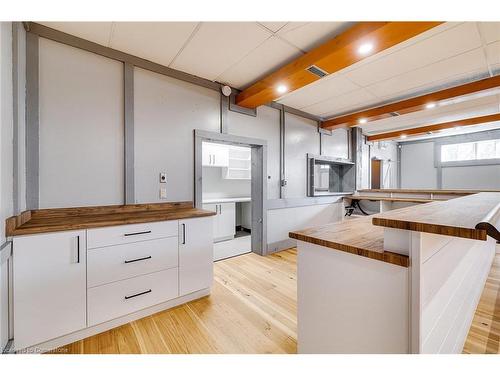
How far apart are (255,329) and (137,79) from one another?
275 cm

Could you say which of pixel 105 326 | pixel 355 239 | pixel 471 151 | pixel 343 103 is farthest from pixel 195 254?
pixel 471 151

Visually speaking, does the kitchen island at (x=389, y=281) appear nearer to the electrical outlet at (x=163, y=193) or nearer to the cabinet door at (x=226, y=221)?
the electrical outlet at (x=163, y=193)

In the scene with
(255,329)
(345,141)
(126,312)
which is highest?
(345,141)

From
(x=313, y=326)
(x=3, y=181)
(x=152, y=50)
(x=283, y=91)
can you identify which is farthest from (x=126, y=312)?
(x=283, y=91)

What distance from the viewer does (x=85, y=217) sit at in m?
1.98

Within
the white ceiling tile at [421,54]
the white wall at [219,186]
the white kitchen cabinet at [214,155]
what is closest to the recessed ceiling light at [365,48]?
the white ceiling tile at [421,54]

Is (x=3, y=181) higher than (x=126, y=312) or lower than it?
higher

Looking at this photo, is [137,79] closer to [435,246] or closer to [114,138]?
[114,138]

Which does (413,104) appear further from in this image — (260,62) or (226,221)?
(226,221)

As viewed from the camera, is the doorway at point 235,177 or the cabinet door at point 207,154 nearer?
the doorway at point 235,177

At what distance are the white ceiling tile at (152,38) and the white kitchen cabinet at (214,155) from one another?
2346 millimetres

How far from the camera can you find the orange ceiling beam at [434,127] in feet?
14.2

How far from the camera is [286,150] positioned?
3.90 metres

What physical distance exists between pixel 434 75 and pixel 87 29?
3893mm
